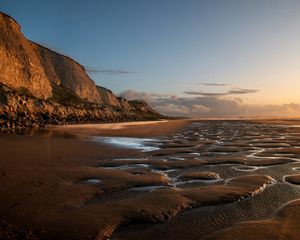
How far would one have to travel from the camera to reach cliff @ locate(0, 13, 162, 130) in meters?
37.1

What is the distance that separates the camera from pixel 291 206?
22.4ft

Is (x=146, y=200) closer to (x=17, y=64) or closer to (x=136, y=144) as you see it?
(x=136, y=144)

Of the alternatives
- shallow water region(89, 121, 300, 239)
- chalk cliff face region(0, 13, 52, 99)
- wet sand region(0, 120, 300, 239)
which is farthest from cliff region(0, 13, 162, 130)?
wet sand region(0, 120, 300, 239)

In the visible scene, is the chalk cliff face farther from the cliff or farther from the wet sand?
the wet sand

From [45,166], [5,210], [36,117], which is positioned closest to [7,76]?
[36,117]

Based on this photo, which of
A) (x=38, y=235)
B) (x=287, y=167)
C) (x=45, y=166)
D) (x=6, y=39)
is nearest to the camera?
(x=38, y=235)

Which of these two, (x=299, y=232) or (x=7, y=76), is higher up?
(x=7, y=76)

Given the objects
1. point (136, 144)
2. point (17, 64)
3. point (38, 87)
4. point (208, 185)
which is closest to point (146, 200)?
point (208, 185)

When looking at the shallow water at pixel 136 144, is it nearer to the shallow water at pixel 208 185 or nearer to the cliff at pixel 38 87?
the shallow water at pixel 208 185

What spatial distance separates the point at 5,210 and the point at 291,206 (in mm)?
5586

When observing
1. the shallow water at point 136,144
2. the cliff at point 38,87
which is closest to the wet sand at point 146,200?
the shallow water at point 136,144

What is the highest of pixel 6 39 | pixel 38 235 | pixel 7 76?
pixel 6 39

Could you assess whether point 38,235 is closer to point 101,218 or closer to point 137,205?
point 101,218

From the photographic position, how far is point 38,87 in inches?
2650
